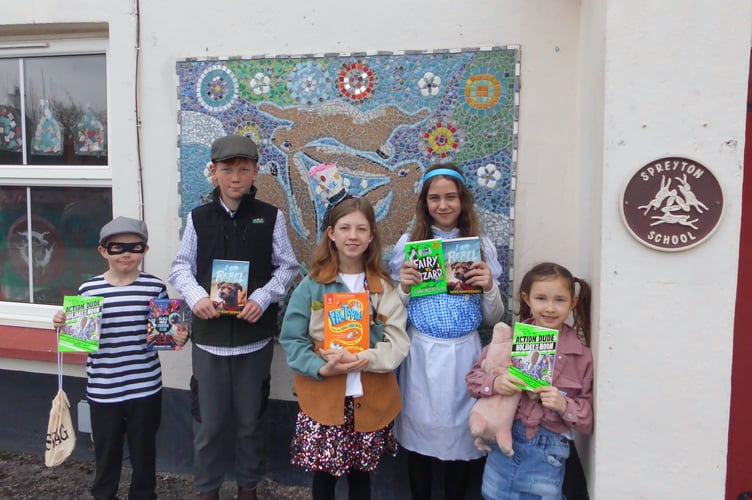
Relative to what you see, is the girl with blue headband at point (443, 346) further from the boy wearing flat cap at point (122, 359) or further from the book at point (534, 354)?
the boy wearing flat cap at point (122, 359)

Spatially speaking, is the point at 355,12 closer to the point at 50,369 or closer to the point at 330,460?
the point at 330,460

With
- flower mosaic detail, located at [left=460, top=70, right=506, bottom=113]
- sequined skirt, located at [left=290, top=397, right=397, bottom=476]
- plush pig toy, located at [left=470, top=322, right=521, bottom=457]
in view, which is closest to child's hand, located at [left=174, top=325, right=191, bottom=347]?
sequined skirt, located at [left=290, top=397, right=397, bottom=476]

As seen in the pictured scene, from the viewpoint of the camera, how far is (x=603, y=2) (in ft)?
6.92

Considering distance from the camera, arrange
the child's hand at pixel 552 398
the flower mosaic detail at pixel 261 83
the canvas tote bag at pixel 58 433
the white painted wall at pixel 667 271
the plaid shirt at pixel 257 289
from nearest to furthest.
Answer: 1. the white painted wall at pixel 667 271
2. the child's hand at pixel 552 398
3. the plaid shirt at pixel 257 289
4. the canvas tote bag at pixel 58 433
5. the flower mosaic detail at pixel 261 83

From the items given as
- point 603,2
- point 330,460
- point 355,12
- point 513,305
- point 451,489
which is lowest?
point 451,489

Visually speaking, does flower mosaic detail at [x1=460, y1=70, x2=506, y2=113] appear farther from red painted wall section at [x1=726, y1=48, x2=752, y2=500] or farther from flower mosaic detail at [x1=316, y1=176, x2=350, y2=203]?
red painted wall section at [x1=726, y1=48, x2=752, y2=500]

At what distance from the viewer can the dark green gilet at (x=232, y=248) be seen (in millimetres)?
2789

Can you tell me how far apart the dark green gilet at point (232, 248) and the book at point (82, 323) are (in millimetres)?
458

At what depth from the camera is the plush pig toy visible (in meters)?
2.24

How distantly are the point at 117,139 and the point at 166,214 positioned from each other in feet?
1.84

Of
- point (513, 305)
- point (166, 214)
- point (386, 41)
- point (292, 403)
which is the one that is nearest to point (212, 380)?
point (292, 403)

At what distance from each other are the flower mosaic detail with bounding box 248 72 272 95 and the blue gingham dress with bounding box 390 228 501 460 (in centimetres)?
152

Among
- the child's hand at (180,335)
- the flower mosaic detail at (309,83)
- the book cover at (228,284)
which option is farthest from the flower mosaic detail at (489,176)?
the child's hand at (180,335)

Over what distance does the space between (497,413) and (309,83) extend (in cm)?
201
